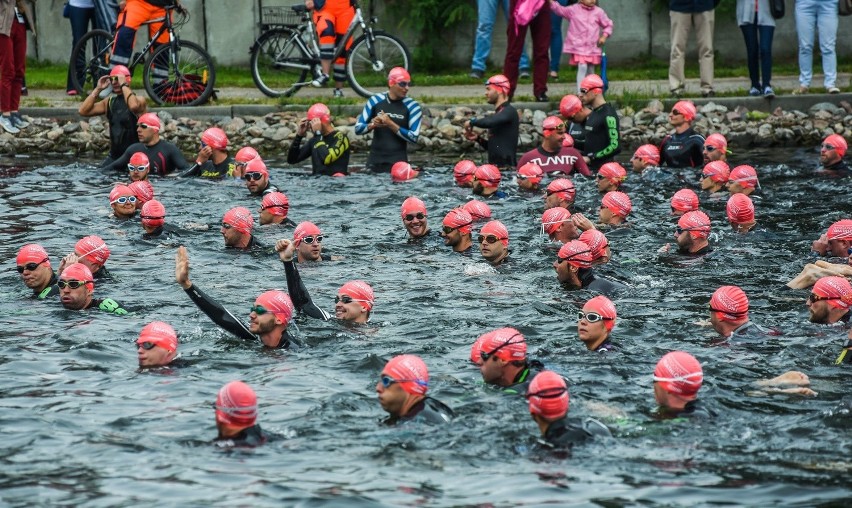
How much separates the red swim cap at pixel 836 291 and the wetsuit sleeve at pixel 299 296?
5.04m

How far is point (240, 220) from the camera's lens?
16.9 metres

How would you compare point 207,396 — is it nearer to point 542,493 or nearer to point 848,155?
point 542,493

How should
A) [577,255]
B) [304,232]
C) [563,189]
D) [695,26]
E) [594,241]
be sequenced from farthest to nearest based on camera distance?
1. [695,26]
2. [563,189]
3. [304,232]
4. [594,241]
5. [577,255]

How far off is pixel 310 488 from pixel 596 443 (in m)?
2.23

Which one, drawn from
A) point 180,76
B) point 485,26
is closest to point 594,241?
point 485,26

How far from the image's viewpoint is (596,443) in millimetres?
9977

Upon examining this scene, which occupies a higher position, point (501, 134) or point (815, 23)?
point (815, 23)

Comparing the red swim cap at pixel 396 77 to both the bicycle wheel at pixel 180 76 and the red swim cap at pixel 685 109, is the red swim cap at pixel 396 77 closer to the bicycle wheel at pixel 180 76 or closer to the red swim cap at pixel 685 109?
the bicycle wheel at pixel 180 76

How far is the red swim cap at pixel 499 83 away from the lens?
2159cm

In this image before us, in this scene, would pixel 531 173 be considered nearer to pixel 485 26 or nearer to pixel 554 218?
pixel 554 218

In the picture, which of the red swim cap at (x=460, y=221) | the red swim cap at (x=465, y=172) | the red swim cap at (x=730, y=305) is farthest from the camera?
the red swim cap at (x=465, y=172)

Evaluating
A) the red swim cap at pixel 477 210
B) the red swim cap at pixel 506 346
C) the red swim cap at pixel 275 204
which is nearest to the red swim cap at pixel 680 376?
the red swim cap at pixel 506 346

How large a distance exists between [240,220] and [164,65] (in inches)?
326

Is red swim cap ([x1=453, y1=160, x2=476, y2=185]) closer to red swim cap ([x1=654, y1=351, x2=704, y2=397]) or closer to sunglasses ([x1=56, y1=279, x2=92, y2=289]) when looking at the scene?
sunglasses ([x1=56, y1=279, x2=92, y2=289])
